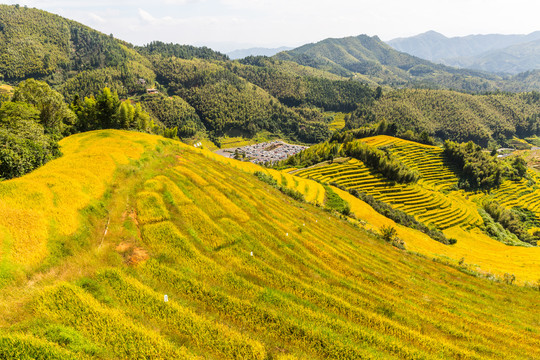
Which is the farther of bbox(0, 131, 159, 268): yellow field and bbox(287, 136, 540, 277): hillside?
bbox(287, 136, 540, 277): hillside

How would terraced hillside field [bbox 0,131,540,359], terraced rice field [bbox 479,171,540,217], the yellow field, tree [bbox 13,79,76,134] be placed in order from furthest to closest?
1. terraced rice field [bbox 479,171,540,217]
2. tree [bbox 13,79,76,134]
3. the yellow field
4. terraced hillside field [bbox 0,131,540,359]

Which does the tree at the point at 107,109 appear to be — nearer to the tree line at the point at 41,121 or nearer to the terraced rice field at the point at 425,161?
the tree line at the point at 41,121

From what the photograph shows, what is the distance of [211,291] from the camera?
69.3ft

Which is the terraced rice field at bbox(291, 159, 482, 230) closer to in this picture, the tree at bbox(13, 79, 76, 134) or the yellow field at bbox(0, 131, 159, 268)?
the yellow field at bbox(0, 131, 159, 268)

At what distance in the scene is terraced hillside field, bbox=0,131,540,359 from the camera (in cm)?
1667

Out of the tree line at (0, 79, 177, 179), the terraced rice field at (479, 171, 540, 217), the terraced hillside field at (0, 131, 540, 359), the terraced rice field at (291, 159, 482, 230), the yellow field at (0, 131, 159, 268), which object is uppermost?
the tree line at (0, 79, 177, 179)

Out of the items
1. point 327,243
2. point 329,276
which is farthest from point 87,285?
point 327,243

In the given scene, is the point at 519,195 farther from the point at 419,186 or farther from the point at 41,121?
the point at 41,121

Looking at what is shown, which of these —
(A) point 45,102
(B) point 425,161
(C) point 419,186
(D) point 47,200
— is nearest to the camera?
(D) point 47,200

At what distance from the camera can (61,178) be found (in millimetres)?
31062

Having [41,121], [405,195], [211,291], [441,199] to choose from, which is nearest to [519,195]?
[441,199]

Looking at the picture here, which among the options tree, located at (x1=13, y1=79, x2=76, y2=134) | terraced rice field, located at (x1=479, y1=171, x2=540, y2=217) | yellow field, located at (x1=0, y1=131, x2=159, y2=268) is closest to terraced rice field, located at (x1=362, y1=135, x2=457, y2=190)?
terraced rice field, located at (x1=479, y1=171, x2=540, y2=217)

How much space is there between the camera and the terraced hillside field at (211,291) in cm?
1667

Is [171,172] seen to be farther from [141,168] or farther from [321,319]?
[321,319]
